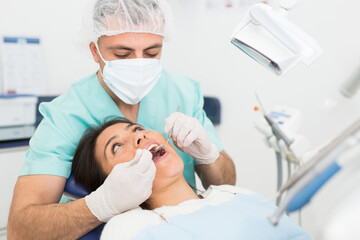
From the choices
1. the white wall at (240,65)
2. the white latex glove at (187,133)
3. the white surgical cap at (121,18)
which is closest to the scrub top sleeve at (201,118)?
the white latex glove at (187,133)

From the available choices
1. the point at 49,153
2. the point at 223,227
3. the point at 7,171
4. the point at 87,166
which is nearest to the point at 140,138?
the point at 87,166

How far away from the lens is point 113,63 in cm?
136

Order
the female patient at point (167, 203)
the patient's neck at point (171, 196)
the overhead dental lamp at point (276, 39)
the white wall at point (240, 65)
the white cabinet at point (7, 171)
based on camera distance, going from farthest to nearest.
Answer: the white cabinet at point (7, 171) < the white wall at point (240, 65) < the patient's neck at point (171, 196) < the female patient at point (167, 203) < the overhead dental lamp at point (276, 39)

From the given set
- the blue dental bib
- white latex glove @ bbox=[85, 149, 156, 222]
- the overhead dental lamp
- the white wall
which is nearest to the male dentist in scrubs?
white latex glove @ bbox=[85, 149, 156, 222]

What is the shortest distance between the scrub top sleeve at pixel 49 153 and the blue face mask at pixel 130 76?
272 millimetres

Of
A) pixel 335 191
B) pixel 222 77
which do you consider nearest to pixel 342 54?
pixel 222 77

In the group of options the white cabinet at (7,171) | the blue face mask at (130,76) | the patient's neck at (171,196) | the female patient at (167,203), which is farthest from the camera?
the white cabinet at (7,171)

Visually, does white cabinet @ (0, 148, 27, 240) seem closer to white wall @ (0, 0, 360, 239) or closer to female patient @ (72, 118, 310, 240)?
white wall @ (0, 0, 360, 239)

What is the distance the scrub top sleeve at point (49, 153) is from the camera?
1.27 meters

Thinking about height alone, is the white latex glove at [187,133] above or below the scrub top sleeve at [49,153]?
above

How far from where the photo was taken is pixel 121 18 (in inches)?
52.5

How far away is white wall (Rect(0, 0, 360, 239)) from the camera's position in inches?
→ 74.6

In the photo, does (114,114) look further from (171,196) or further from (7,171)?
(7,171)

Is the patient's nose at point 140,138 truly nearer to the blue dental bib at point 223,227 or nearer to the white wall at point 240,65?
the blue dental bib at point 223,227
